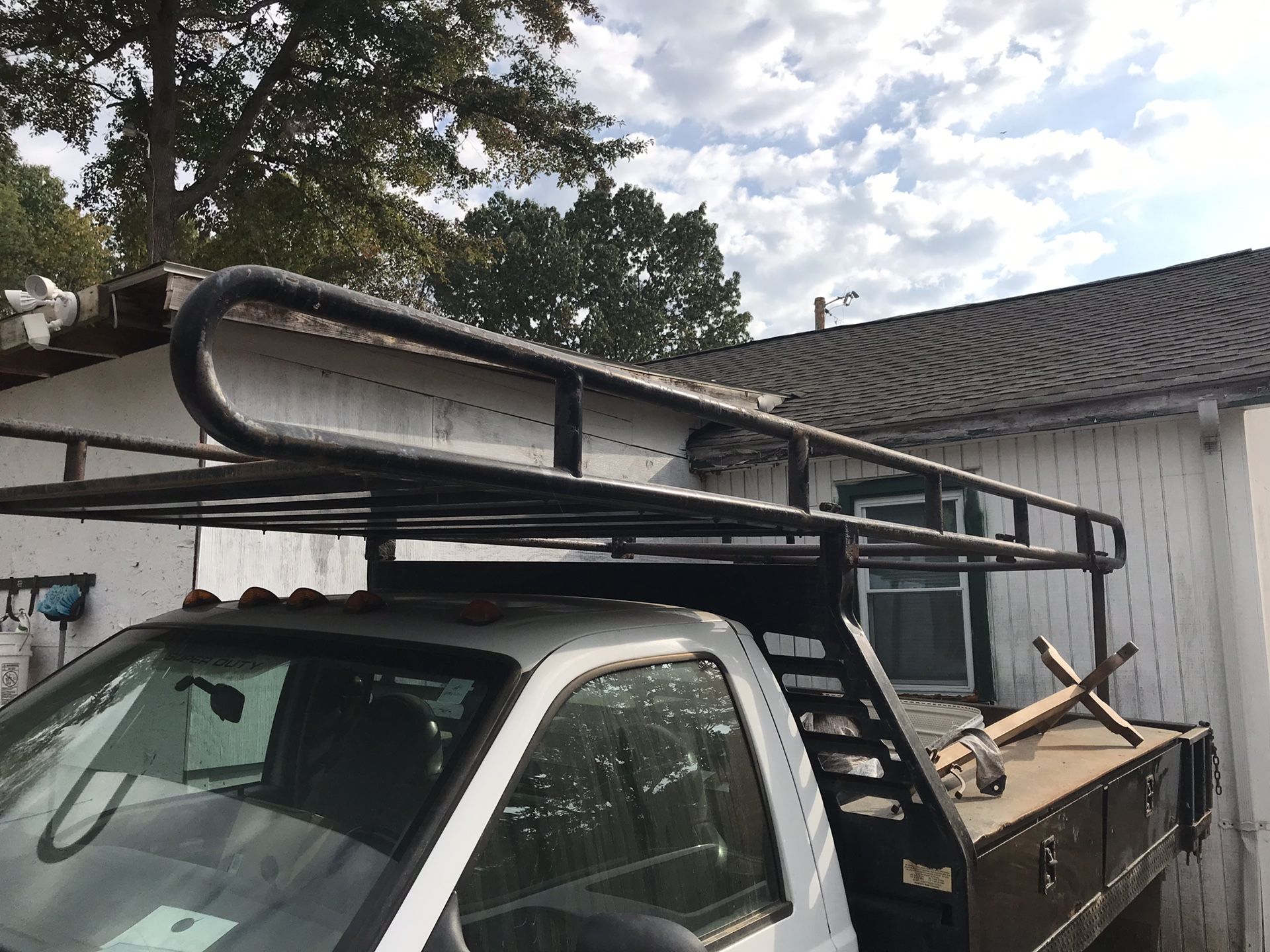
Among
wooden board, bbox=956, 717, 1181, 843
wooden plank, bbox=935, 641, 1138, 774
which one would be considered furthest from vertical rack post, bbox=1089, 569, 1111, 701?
wooden board, bbox=956, 717, 1181, 843

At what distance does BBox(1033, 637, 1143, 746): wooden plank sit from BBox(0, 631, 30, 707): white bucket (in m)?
6.34

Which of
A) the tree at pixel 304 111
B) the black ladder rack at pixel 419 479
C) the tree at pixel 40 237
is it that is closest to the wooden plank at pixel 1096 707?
the black ladder rack at pixel 419 479

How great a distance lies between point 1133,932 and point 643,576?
2794 mm

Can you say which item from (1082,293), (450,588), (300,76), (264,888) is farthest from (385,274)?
(264,888)

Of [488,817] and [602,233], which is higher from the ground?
[602,233]

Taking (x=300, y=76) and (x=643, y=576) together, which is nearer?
(x=643, y=576)

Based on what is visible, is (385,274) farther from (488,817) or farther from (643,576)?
(488,817)

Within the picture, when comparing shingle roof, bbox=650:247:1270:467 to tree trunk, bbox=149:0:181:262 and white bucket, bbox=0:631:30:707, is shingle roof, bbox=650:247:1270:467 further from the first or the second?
tree trunk, bbox=149:0:181:262

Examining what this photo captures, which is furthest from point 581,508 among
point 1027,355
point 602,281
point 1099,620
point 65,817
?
point 602,281

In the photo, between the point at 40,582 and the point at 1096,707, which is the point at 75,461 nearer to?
the point at 1096,707

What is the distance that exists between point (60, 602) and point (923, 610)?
244 inches

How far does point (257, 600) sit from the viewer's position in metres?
2.47

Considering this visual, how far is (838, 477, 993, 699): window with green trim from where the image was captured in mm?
7070

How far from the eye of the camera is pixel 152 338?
5836 mm
